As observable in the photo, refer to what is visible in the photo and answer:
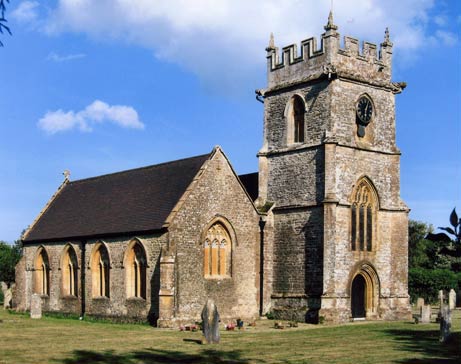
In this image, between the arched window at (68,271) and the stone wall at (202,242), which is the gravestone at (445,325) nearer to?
the stone wall at (202,242)

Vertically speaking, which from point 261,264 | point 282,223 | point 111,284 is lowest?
point 111,284

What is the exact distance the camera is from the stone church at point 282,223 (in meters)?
33.2

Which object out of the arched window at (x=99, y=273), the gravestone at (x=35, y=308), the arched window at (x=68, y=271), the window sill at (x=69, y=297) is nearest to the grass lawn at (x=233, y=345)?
the arched window at (x=99, y=273)

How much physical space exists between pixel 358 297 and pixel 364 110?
385 inches

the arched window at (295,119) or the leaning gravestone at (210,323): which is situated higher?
the arched window at (295,119)

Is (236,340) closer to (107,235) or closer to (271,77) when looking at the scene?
(107,235)

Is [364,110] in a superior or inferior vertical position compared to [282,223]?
superior

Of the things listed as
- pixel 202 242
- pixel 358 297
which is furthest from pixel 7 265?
pixel 358 297

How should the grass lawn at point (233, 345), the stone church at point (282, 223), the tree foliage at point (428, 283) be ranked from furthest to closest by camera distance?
the tree foliage at point (428, 283), the stone church at point (282, 223), the grass lawn at point (233, 345)

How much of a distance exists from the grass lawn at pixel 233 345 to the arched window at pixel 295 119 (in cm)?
1007

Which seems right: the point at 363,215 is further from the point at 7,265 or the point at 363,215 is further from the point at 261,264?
the point at 7,265

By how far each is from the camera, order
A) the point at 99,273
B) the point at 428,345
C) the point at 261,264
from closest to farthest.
Result: the point at 428,345, the point at 261,264, the point at 99,273

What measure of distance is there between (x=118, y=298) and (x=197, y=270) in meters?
4.79

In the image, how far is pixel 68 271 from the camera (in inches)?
1561
